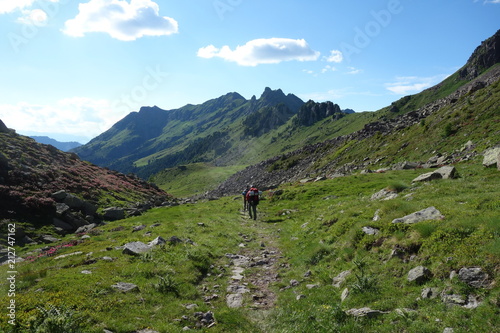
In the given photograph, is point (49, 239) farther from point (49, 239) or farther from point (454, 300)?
point (454, 300)

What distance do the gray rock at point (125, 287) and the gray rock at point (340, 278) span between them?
9446mm

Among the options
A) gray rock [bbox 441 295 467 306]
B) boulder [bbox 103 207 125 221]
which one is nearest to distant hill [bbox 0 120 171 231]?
boulder [bbox 103 207 125 221]

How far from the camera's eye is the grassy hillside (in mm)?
9078

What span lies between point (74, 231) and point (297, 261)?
29877 mm

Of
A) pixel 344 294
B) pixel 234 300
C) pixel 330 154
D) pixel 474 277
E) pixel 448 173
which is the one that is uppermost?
pixel 330 154

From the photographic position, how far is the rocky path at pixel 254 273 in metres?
13.2

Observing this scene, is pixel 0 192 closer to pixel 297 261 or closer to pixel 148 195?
pixel 148 195

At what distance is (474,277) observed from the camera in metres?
9.22

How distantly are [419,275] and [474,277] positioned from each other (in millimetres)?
1717

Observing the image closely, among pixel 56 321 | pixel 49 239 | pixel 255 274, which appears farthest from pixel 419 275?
pixel 49 239

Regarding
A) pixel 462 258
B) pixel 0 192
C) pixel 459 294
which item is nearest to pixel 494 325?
pixel 459 294

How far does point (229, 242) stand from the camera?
76.8 feet

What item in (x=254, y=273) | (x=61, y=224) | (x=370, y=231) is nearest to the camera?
(x=370, y=231)

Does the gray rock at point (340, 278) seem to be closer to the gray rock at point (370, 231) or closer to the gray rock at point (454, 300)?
the gray rock at point (370, 231)
